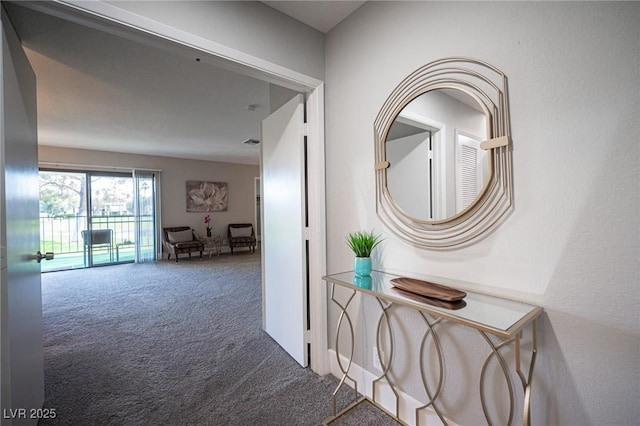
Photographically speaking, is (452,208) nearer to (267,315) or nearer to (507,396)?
(507,396)

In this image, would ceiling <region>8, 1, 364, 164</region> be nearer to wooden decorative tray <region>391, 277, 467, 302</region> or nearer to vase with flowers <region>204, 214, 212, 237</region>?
wooden decorative tray <region>391, 277, 467, 302</region>

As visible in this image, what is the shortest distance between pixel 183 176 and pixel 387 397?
259 inches

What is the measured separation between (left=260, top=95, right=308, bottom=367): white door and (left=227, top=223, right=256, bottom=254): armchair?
187 inches

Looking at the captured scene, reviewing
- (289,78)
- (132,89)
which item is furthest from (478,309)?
(132,89)

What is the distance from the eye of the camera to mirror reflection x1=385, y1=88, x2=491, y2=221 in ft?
3.85

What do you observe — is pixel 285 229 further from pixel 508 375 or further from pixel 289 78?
pixel 508 375

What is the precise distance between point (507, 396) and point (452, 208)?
79 cm

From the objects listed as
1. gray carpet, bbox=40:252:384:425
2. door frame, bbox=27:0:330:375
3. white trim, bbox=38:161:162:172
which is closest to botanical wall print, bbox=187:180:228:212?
white trim, bbox=38:161:162:172

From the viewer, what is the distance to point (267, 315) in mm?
2562

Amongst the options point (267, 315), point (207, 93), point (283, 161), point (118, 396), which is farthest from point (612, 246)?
point (207, 93)

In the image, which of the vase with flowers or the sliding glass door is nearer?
the sliding glass door

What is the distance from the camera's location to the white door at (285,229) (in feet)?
6.51

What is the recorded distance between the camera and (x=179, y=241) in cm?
625

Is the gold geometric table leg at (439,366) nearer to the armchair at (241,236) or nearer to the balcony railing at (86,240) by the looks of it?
the armchair at (241,236)
